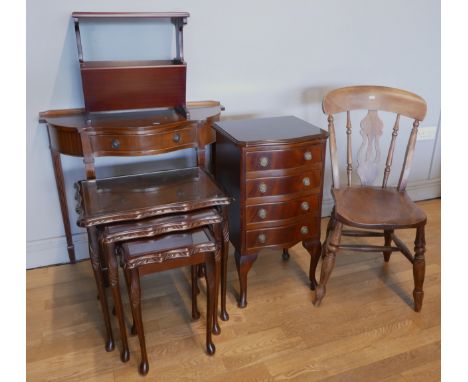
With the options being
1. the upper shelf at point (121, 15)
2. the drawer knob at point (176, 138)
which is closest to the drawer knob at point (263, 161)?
the drawer knob at point (176, 138)

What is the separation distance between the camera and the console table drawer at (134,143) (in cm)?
183

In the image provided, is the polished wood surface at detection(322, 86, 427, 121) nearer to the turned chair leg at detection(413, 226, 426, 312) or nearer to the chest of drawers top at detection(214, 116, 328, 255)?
the chest of drawers top at detection(214, 116, 328, 255)

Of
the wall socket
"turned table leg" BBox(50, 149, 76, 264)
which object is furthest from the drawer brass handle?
the wall socket

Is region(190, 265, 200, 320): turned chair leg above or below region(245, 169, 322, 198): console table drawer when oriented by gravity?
below

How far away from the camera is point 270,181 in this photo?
1805 mm

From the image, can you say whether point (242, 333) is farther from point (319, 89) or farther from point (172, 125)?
point (319, 89)

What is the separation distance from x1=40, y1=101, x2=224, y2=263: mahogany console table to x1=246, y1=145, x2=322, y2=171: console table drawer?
36 cm

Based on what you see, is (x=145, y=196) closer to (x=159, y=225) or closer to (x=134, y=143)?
(x=159, y=225)

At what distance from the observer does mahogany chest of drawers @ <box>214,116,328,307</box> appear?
176cm

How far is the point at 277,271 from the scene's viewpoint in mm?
2322

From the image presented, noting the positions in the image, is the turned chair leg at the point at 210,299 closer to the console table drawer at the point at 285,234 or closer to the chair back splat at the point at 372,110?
the console table drawer at the point at 285,234

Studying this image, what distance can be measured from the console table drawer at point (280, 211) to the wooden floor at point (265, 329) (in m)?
0.46

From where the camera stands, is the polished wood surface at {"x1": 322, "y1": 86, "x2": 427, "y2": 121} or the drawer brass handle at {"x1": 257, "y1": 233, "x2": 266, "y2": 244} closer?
the drawer brass handle at {"x1": 257, "y1": 233, "x2": 266, "y2": 244}

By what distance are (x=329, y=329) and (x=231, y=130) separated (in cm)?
99
